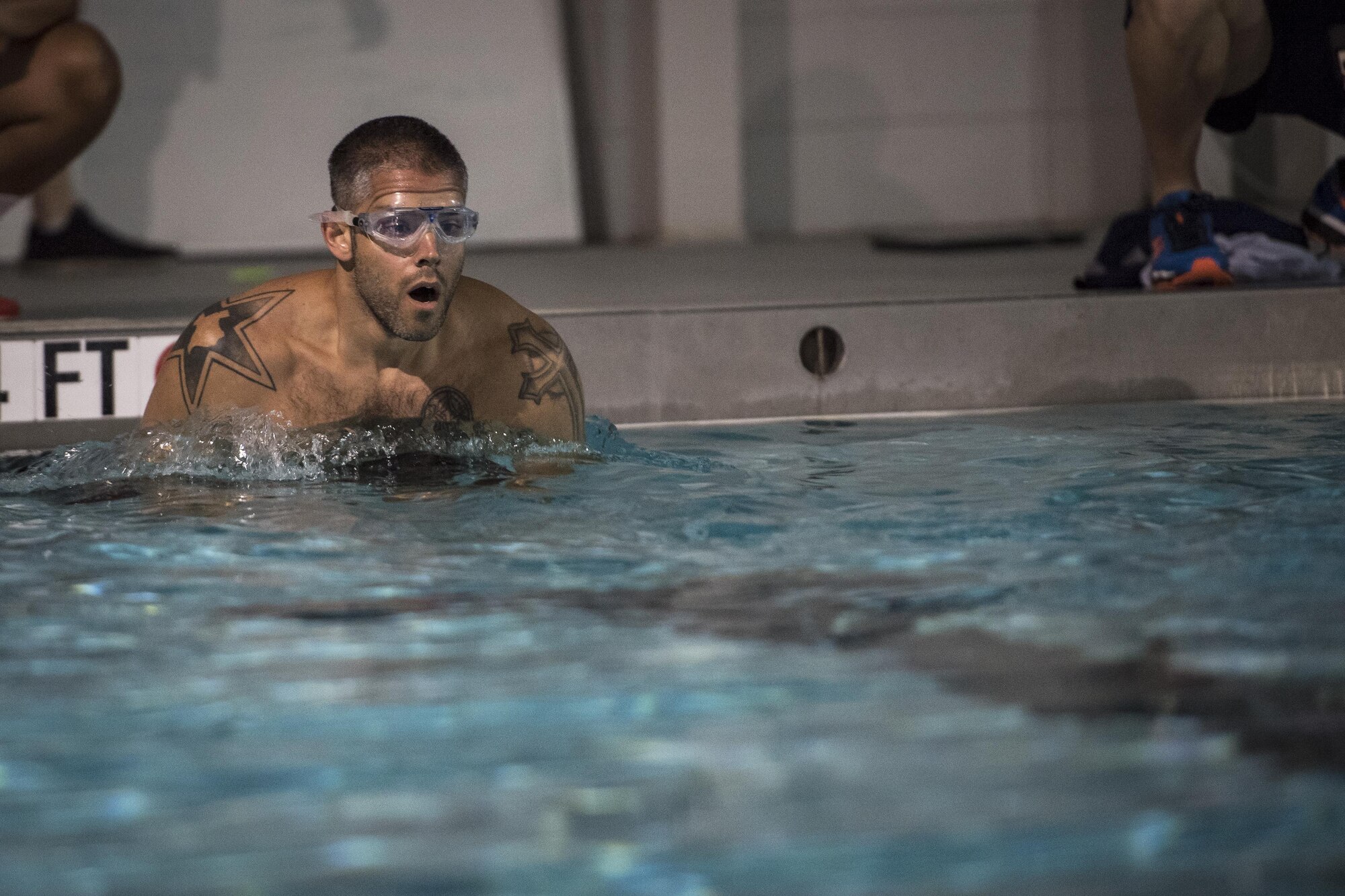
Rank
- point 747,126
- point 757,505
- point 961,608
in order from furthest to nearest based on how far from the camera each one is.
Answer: point 747,126
point 757,505
point 961,608

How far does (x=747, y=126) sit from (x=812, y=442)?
14.0ft

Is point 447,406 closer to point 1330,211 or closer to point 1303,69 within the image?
point 1303,69

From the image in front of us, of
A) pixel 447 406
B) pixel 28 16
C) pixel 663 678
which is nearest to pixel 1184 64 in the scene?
pixel 447 406

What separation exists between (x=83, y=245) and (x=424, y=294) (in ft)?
15.0

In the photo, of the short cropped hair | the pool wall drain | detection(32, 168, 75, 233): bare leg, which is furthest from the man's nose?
detection(32, 168, 75, 233): bare leg

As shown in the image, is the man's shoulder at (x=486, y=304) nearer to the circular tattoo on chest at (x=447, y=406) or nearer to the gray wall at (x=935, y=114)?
the circular tattoo on chest at (x=447, y=406)

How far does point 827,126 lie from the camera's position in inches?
305

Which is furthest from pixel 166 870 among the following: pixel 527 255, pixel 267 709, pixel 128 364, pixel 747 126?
pixel 747 126

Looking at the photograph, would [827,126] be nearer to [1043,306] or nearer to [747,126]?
[747,126]

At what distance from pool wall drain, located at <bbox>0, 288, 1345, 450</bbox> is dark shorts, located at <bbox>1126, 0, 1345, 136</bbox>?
2.27ft

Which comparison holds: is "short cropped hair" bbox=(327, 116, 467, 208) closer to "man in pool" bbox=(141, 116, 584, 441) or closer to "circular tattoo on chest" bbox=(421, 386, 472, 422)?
"man in pool" bbox=(141, 116, 584, 441)

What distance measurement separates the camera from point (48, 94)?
4801mm

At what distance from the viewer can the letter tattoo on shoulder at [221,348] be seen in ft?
10.4

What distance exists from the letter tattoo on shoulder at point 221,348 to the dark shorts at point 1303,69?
283 centimetres
